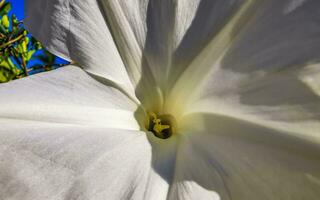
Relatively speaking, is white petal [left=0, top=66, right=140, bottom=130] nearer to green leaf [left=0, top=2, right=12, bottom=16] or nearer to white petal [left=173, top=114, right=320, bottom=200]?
white petal [left=173, top=114, right=320, bottom=200]

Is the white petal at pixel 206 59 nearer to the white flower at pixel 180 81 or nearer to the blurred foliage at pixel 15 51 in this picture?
the white flower at pixel 180 81

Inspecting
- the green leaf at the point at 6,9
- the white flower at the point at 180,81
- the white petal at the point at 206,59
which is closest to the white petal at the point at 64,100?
the white flower at the point at 180,81

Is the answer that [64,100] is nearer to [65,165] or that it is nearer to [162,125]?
[65,165]

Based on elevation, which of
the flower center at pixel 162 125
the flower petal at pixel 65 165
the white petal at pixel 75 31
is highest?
the white petal at pixel 75 31

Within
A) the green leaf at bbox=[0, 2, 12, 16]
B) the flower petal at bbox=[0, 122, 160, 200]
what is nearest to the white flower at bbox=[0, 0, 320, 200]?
the flower petal at bbox=[0, 122, 160, 200]

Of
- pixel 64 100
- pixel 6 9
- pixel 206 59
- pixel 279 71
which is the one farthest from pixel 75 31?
Answer: pixel 6 9

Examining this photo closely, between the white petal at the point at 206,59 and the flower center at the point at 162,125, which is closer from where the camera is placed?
the white petal at the point at 206,59

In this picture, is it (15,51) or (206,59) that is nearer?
(206,59)
